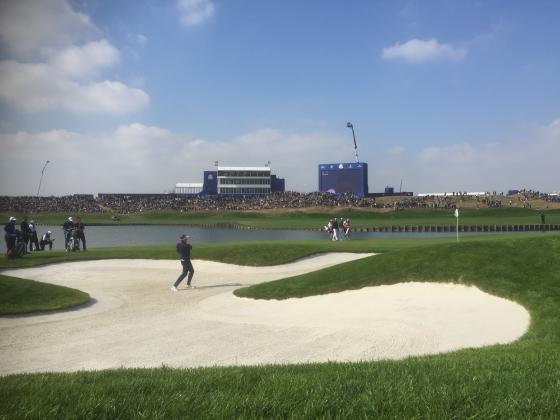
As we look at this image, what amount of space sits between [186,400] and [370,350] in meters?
6.92

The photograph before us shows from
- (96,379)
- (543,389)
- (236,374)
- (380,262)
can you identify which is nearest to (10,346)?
(96,379)

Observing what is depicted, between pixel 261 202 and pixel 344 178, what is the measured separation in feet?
77.8

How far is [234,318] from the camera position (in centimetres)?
1617

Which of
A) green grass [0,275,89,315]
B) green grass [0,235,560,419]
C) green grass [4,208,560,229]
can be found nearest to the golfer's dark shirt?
green grass [0,275,89,315]

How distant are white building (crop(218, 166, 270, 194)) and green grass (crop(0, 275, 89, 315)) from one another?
152827 mm

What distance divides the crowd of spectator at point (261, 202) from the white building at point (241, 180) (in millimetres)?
16909

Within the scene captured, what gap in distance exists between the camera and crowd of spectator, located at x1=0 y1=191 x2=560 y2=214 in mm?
113125

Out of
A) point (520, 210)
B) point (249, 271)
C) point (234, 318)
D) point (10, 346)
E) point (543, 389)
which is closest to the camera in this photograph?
point (543, 389)

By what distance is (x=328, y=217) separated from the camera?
111750 mm

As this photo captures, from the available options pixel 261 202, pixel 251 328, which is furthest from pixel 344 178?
pixel 251 328

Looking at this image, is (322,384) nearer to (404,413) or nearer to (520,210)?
(404,413)

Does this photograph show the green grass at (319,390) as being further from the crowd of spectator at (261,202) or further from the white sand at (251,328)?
the crowd of spectator at (261,202)

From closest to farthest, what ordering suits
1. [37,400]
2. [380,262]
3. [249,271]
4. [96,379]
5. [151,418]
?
1. [151,418]
2. [37,400]
3. [96,379]
4. [380,262]
5. [249,271]

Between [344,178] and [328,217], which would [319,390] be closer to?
[328,217]
